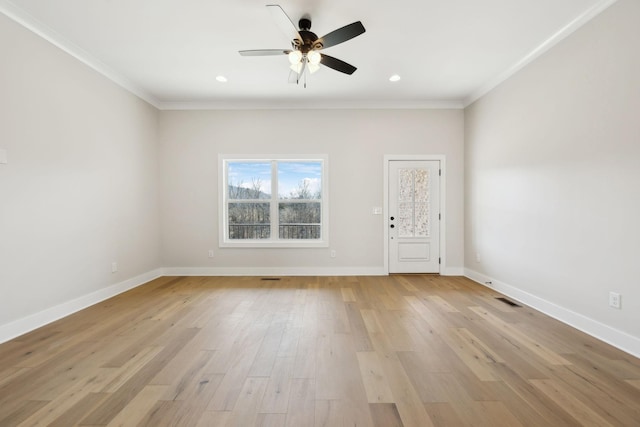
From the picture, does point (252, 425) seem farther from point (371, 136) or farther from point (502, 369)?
point (371, 136)

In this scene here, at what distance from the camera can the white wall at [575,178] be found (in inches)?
91.0

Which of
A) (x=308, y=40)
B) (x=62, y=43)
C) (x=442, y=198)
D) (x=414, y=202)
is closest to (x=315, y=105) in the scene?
(x=308, y=40)

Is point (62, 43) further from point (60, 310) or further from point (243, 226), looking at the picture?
point (243, 226)

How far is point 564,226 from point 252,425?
134 inches

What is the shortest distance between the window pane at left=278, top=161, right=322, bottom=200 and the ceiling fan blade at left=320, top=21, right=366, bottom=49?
8.43 ft

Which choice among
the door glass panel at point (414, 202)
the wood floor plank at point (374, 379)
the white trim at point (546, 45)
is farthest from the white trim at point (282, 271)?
the white trim at point (546, 45)

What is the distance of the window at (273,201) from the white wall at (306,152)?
247 millimetres

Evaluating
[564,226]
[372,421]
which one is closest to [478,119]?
[564,226]

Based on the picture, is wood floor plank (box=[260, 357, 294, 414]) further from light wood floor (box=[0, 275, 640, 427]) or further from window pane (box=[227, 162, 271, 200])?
window pane (box=[227, 162, 271, 200])

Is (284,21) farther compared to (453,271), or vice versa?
(453,271)

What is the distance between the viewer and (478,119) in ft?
14.7

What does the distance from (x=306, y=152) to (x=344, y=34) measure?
2598mm

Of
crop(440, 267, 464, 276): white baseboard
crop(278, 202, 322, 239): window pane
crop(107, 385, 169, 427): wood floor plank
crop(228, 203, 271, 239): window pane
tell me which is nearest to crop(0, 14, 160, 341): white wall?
crop(228, 203, 271, 239): window pane

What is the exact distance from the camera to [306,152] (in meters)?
4.92
